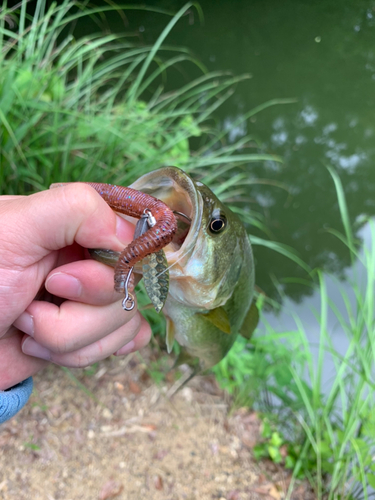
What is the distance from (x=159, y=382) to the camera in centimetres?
228

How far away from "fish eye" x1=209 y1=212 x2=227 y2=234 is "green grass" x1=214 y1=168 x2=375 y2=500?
111 cm

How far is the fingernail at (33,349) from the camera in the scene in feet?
3.18

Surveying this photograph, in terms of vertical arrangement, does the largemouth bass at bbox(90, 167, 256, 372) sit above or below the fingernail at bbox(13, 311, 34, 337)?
above

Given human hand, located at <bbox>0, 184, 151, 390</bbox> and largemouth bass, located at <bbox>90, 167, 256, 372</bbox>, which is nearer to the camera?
human hand, located at <bbox>0, 184, 151, 390</bbox>

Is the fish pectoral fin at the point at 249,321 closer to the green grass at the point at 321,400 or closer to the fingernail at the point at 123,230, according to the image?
the green grass at the point at 321,400

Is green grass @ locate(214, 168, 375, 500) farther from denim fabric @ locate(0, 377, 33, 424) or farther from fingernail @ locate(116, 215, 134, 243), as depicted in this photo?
denim fabric @ locate(0, 377, 33, 424)

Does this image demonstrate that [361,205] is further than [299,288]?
Yes

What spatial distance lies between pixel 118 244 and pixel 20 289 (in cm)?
27

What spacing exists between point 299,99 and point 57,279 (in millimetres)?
6514

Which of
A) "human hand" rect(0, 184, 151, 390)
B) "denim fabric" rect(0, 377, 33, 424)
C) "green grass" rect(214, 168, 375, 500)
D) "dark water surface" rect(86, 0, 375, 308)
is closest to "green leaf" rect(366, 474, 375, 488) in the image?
"green grass" rect(214, 168, 375, 500)

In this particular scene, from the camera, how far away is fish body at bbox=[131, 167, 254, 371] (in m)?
0.84

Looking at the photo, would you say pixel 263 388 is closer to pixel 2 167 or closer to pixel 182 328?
pixel 182 328

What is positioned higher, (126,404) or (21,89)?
(21,89)

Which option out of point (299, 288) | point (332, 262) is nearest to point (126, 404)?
point (299, 288)
